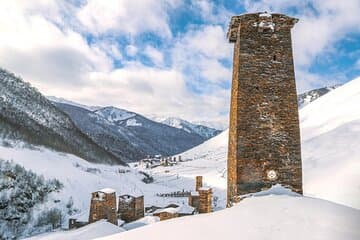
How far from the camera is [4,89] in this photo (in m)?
54.2

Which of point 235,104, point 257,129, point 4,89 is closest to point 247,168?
point 257,129

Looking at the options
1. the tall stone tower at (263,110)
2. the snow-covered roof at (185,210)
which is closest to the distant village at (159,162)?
the snow-covered roof at (185,210)

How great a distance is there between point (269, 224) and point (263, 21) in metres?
5.77

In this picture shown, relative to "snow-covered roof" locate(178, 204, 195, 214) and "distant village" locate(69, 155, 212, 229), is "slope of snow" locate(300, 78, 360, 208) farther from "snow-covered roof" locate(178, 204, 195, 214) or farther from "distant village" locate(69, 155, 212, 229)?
"snow-covered roof" locate(178, 204, 195, 214)

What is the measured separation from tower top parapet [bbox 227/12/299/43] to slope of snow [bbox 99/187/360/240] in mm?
4781

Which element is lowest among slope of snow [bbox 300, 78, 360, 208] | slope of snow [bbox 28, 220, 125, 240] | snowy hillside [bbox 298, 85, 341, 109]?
slope of snow [bbox 28, 220, 125, 240]

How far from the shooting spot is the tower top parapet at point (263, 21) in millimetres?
9398

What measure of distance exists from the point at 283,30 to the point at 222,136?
12103 centimetres

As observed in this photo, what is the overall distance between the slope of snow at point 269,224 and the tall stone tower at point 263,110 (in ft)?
6.28

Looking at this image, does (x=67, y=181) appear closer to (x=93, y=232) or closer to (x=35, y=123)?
(x=93, y=232)

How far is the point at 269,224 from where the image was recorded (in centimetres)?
579

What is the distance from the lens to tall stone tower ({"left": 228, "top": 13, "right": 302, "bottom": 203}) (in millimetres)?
8914

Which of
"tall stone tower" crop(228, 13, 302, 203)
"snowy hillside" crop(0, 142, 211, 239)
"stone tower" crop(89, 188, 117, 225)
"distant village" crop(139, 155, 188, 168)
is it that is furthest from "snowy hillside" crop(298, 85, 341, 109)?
"tall stone tower" crop(228, 13, 302, 203)

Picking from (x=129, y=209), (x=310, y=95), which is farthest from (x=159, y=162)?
(x=310, y=95)
